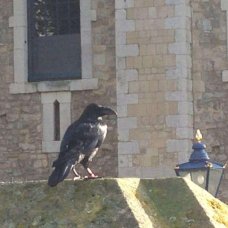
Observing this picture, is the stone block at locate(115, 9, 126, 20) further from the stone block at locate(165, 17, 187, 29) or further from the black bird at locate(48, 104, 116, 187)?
the black bird at locate(48, 104, 116, 187)

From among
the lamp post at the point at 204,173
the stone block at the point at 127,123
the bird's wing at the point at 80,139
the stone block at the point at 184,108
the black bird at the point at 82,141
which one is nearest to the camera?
the black bird at the point at 82,141

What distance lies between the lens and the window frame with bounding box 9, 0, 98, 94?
17.8m

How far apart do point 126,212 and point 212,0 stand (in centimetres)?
1086

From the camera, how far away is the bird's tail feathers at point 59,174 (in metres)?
7.50

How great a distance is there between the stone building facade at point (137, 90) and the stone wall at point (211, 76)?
0.02 metres

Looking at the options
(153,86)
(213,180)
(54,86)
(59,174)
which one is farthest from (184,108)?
(59,174)

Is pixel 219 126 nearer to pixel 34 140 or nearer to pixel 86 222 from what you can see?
pixel 34 140

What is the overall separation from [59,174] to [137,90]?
941cm

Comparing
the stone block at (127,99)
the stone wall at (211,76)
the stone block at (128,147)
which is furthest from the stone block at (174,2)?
the stone block at (128,147)

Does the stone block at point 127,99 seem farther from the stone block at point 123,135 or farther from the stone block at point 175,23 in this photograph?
the stone block at point 175,23

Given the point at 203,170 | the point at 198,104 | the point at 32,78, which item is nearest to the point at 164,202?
the point at 203,170

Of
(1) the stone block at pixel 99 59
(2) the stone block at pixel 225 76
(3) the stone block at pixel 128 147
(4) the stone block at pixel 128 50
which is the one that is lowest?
(3) the stone block at pixel 128 147

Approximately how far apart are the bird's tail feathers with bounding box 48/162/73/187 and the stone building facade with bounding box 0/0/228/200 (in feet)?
27.7

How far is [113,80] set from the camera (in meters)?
17.5
